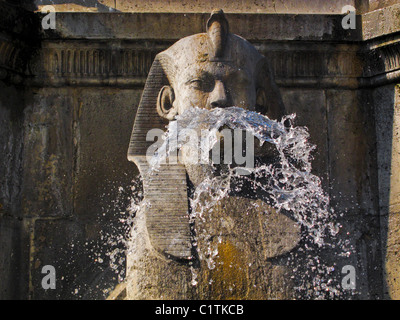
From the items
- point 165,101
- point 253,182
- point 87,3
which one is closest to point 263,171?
point 253,182

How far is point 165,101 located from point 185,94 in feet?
0.92

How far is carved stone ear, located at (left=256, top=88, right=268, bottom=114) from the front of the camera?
5.82 metres

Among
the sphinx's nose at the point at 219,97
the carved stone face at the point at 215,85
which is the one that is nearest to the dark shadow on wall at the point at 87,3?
the carved stone face at the point at 215,85

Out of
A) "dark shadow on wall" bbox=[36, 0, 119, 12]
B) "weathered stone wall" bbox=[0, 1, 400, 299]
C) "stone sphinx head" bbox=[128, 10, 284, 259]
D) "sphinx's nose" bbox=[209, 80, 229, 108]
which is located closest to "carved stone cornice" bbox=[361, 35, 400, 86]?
"weathered stone wall" bbox=[0, 1, 400, 299]

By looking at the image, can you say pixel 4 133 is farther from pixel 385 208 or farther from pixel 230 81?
pixel 385 208

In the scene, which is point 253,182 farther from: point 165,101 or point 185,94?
point 165,101

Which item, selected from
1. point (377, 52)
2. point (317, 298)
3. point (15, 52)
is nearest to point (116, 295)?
point (317, 298)

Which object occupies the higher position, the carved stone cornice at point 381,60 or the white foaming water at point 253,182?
the carved stone cornice at point 381,60

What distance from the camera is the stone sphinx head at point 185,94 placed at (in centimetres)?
527

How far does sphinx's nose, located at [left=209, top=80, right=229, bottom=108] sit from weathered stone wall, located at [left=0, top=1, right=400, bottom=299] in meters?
1.52

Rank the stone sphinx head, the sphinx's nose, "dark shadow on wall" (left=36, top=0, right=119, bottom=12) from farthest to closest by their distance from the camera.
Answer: "dark shadow on wall" (left=36, top=0, right=119, bottom=12), the sphinx's nose, the stone sphinx head

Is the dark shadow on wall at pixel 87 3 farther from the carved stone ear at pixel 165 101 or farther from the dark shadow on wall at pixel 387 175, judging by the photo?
the dark shadow on wall at pixel 387 175

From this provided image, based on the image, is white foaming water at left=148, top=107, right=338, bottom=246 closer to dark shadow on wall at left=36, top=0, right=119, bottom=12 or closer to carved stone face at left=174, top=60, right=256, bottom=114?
carved stone face at left=174, top=60, right=256, bottom=114

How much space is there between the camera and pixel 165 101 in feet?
19.2
